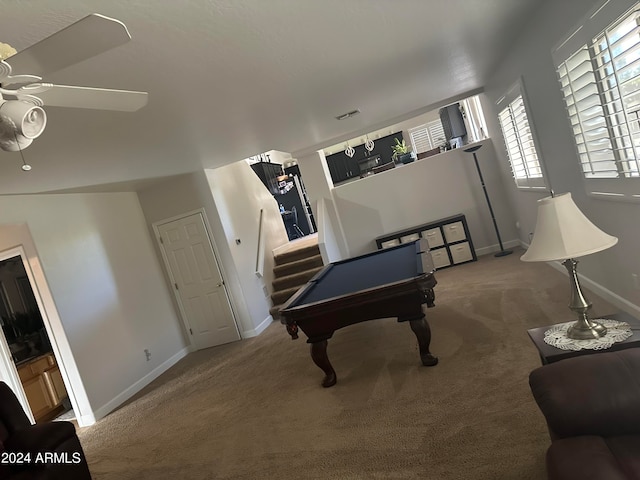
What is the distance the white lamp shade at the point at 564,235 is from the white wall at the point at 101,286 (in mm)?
4718

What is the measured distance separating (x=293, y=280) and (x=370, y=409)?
4254 millimetres

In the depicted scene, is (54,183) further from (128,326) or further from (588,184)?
(588,184)

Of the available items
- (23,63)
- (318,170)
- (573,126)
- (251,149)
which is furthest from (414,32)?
(318,170)

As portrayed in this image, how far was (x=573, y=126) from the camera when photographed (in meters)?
3.38

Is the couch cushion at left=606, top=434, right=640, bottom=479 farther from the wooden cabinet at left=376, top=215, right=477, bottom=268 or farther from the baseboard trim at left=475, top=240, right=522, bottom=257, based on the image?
the baseboard trim at left=475, top=240, right=522, bottom=257

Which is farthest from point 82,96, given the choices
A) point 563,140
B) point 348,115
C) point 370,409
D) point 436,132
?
point 436,132

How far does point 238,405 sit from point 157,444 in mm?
724

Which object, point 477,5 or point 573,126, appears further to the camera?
point 573,126

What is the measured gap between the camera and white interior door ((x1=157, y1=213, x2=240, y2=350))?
629 cm

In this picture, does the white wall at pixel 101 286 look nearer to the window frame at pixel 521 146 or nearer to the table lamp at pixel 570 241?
the table lamp at pixel 570 241

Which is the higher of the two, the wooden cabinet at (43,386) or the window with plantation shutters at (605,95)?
the window with plantation shutters at (605,95)

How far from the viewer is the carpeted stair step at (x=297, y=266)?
7316 millimetres

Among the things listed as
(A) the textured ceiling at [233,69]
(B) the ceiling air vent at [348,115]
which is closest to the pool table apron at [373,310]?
(A) the textured ceiling at [233,69]

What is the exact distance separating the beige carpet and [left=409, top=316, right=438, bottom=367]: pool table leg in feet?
0.35
